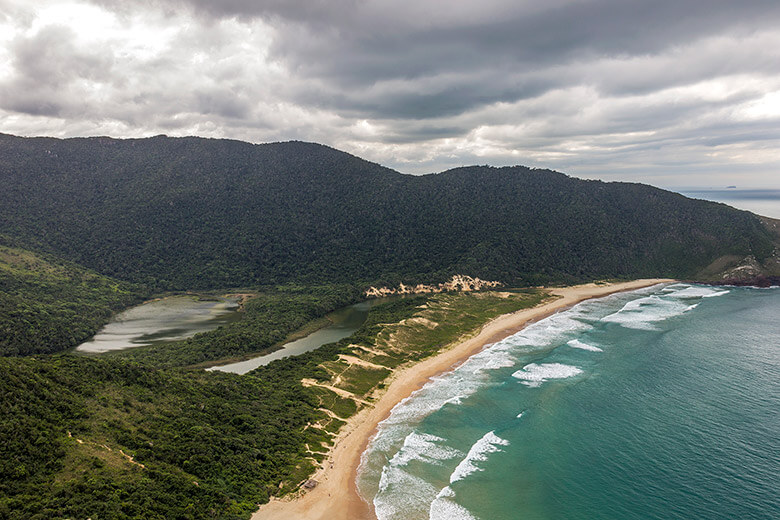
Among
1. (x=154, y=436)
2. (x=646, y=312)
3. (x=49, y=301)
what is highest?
(x=646, y=312)

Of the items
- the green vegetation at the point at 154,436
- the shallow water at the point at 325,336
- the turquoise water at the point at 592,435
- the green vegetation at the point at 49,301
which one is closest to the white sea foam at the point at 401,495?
the turquoise water at the point at 592,435

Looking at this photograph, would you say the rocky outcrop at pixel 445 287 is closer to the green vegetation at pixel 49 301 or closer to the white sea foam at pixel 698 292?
the white sea foam at pixel 698 292

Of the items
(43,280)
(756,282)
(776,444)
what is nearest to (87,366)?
(776,444)

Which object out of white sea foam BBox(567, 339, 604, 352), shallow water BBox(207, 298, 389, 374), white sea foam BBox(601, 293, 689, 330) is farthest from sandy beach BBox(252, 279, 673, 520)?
shallow water BBox(207, 298, 389, 374)

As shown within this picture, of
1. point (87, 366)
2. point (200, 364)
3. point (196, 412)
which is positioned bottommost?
point (200, 364)

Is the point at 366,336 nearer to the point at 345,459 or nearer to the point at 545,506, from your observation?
the point at 345,459

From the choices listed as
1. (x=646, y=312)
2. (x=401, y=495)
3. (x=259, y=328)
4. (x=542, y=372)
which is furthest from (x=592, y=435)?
(x=646, y=312)

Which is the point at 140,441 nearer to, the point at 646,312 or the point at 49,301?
the point at 49,301
